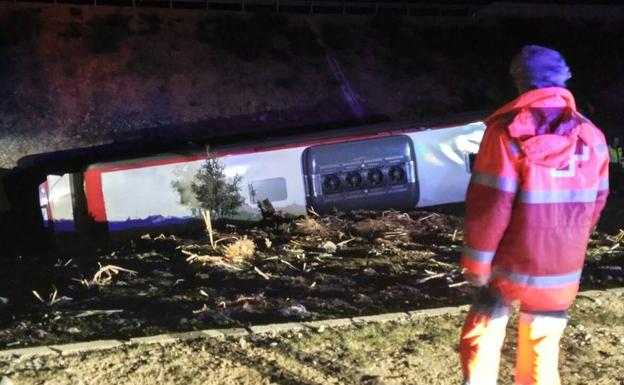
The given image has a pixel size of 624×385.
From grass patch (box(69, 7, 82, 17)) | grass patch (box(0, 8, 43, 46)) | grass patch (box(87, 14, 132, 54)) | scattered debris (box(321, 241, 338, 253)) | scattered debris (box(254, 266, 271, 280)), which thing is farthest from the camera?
grass patch (box(69, 7, 82, 17))

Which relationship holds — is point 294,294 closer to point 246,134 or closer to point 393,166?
point 393,166

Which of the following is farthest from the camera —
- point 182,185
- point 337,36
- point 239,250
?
point 337,36

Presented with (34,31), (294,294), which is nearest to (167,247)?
(294,294)

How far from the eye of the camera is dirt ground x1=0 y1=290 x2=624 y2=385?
117 inches

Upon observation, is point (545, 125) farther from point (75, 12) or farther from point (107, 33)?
point (75, 12)

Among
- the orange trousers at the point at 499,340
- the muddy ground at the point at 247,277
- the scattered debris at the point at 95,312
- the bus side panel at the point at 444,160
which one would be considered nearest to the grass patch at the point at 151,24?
the muddy ground at the point at 247,277

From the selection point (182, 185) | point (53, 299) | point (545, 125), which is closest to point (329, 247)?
point (182, 185)

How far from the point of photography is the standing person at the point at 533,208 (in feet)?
7.35

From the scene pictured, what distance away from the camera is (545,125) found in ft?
7.34

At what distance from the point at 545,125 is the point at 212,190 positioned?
448 centimetres

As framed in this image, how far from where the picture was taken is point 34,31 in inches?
395

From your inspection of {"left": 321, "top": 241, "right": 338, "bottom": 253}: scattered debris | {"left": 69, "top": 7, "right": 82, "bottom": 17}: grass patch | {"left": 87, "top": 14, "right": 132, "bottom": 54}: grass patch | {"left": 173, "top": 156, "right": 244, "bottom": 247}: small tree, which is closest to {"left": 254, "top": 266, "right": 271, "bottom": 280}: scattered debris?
{"left": 321, "top": 241, "right": 338, "bottom": 253}: scattered debris

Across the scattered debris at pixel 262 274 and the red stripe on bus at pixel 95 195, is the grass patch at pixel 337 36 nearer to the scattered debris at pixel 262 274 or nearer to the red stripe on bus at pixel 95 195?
the red stripe on bus at pixel 95 195

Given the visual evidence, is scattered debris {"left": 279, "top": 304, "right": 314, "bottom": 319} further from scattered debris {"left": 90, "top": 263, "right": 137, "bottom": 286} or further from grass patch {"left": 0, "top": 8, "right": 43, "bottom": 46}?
grass patch {"left": 0, "top": 8, "right": 43, "bottom": 46}
